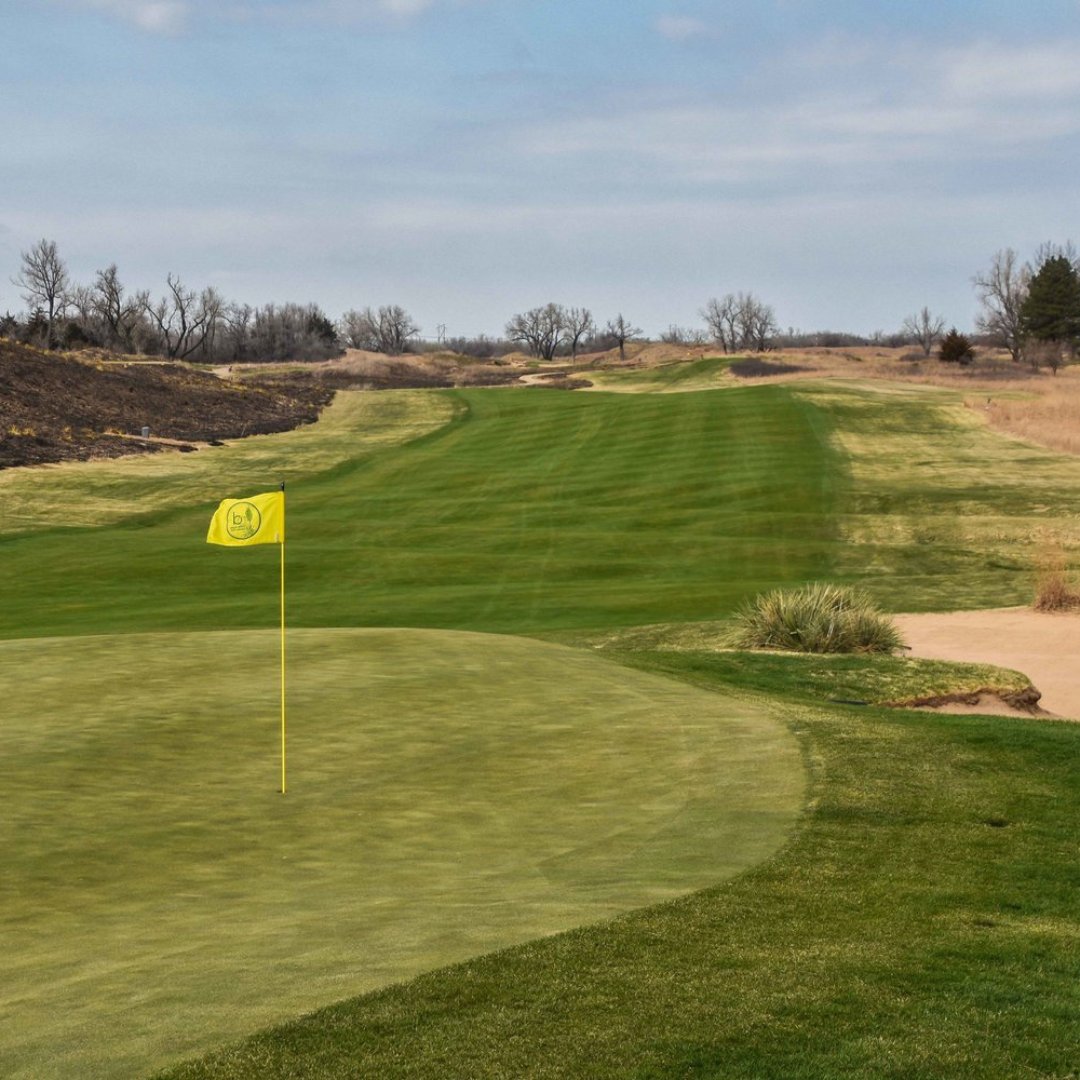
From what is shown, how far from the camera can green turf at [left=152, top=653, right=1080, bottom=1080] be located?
5.88 metres

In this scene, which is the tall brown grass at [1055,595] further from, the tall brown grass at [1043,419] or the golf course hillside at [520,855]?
the tall brown grass at [1043,419]

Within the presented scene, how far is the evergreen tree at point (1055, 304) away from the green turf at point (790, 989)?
378 ft

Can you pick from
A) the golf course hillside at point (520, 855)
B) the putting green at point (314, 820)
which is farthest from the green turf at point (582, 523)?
the putting green at point (314, 820)

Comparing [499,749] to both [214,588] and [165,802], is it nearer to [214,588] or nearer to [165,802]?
[165,802]

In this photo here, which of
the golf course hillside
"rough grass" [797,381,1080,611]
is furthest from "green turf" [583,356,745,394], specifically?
the golf course hillside

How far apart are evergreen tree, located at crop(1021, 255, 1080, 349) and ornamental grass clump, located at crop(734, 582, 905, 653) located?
339ft

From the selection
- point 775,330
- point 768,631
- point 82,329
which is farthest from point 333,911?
point 775,330

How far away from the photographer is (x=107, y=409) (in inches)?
2771

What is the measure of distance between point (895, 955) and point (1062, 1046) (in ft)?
4.24

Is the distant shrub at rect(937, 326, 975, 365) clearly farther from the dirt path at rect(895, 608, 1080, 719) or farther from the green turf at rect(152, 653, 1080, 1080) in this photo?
the green turf at rect(152, 653, 1080, 1080)

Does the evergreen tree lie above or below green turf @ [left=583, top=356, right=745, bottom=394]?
above

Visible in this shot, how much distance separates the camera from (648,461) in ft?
180

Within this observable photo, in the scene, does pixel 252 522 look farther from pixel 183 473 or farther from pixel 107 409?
pixel 107 409

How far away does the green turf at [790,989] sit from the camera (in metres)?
5.88
